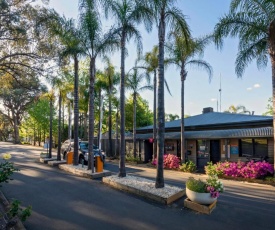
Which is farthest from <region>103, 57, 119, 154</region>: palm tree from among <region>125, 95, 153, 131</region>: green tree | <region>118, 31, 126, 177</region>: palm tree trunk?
<region>118, 31, 126, 177</region>: palm tree trunk

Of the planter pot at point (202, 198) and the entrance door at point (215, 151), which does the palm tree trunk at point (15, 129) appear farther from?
the planter pot at point (202, 198)

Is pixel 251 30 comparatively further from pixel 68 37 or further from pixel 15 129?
pixel 15 129

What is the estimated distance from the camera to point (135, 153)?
22.3 m

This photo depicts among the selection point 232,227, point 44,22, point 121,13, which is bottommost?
point 232,227

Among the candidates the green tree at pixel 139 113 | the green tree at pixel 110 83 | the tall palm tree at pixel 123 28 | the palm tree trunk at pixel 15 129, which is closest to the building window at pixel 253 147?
the tall palm tree at pixel 123 28

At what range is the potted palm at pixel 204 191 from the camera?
24.7 ft

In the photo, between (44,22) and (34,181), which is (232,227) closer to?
(34,181)

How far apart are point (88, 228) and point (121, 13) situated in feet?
31.8

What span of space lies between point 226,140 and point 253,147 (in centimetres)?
172

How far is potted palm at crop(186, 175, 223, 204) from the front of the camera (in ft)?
24.7

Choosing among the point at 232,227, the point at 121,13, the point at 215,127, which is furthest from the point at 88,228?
the point at 215,127

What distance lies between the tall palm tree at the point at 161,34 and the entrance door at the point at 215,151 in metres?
9.85

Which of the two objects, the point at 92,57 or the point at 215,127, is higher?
the point at 92,57

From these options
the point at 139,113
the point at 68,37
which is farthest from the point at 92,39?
the point at 139,113
